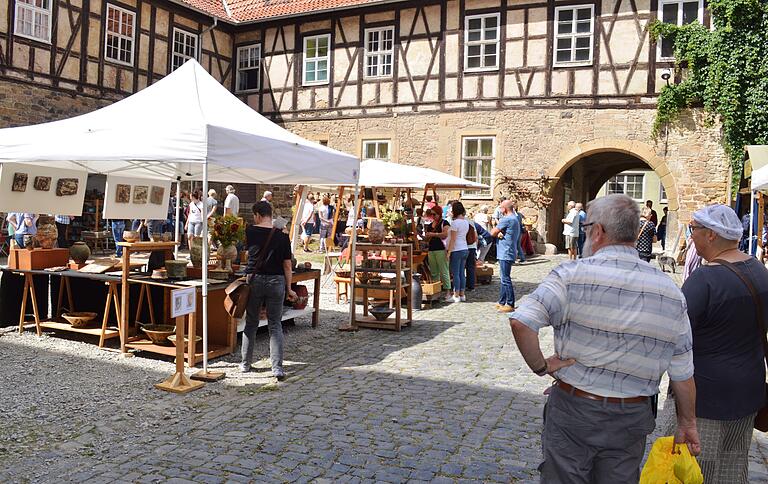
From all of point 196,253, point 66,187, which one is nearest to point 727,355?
point 196,253

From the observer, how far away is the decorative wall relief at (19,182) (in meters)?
7.80

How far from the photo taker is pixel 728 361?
299 centimetres

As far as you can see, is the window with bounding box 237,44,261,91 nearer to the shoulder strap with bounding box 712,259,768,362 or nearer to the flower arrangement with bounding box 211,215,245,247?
the flower arrangement with bounding box 211,215,245,247

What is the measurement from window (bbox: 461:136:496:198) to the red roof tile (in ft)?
16.6

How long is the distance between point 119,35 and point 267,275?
16058mm

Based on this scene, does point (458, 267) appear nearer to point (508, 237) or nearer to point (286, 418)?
point (508, 237)

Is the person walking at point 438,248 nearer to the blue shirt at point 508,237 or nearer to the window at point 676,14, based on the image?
the blue shirt at point 508,237

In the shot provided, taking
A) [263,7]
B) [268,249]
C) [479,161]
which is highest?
[263,7]

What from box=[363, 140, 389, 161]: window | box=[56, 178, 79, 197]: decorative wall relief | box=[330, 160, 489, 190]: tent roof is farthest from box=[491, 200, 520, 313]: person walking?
box=[363, 140, 389, 161]: window

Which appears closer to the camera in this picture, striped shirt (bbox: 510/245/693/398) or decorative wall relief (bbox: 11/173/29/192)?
striped shirt (bbox: 510/245/693/398)

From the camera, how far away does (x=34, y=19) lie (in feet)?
57.1

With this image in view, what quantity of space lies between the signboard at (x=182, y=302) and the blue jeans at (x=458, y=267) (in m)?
5.96

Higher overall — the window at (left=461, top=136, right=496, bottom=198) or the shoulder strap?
the window at (left=461, top=136, right=496, bottom=198)

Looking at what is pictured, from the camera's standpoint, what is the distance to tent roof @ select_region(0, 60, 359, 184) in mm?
6199
